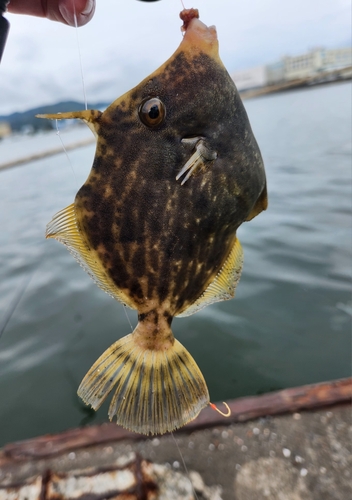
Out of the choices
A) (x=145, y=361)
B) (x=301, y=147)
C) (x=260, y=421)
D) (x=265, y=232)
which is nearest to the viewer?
(x=145, y=361)

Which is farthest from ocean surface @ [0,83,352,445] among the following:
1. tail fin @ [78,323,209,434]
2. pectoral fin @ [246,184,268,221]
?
pectoral fin @ [246,184,268,221]

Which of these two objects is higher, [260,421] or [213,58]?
[213,58]

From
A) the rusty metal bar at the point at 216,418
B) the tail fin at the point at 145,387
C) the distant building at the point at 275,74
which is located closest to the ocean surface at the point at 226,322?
the tail fin at the point at 145,387

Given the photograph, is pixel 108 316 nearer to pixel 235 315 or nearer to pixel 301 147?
pixel 235 315

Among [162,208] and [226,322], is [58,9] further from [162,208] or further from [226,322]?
[226,322]

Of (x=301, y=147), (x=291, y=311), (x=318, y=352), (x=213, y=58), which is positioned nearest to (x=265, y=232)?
(x=291, y=311)

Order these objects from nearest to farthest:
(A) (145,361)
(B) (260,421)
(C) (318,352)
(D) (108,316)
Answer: (A) (145,361) → (B) (260,421) → (C) (318,352) → (D) (108,316)

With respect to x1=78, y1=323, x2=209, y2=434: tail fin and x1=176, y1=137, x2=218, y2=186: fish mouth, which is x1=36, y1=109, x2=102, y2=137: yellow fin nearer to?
x1=176, y1=137, x2=218, y2=186: fish mouth
